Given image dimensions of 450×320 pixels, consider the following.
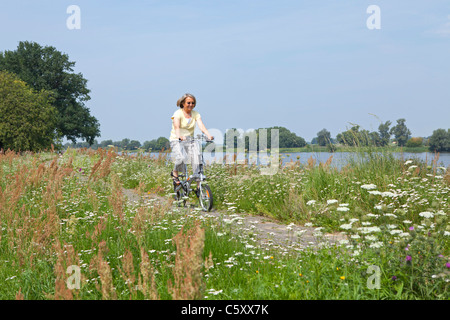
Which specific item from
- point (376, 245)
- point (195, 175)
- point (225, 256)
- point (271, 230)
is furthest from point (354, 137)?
point (376, 245)

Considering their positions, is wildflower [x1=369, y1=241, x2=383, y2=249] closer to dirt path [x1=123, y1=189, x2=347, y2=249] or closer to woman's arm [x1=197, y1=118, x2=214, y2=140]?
dirt path [x1=123, y1=189, x2=347, y2=249]

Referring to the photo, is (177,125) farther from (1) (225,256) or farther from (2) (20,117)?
(2) (20,117)

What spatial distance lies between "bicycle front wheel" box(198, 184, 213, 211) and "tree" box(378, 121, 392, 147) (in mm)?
4228

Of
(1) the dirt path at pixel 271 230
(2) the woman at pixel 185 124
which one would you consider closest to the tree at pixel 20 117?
(2) the woman at pixel 185 124

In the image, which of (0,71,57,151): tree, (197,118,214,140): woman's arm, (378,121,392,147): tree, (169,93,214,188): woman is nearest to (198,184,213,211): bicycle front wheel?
(169,93,214,188): woman

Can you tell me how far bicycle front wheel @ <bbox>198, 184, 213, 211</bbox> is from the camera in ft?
28.6

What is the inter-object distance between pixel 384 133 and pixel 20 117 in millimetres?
31517

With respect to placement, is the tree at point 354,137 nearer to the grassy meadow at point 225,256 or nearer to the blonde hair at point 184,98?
the grassy meadow at point 225,256

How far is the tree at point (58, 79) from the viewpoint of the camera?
44.2 m

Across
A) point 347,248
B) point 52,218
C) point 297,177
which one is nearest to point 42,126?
point 297,177

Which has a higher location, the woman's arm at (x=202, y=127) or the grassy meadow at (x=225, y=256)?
the woman's arm at (x=202, y=127)

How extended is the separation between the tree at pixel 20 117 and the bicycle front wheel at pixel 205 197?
2764 cm
